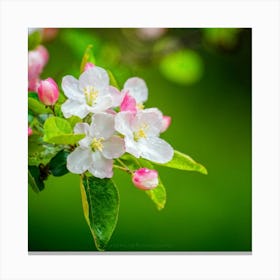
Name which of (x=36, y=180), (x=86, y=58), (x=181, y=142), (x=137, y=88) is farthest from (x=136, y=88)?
(x=181, y=142)

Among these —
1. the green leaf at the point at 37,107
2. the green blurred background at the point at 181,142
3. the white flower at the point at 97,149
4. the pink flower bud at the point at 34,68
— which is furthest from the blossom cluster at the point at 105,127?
the green blurred background at the point at 181,142

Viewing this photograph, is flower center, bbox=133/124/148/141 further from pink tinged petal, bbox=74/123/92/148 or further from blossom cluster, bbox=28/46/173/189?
pink tinged petal, bbox=74/123/92/148

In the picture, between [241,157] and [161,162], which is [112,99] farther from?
[241,157]

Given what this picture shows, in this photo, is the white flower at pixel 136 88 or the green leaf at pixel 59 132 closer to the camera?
the green leaf at pixel 59 132

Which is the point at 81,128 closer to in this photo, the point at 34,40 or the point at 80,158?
the point at 80,158

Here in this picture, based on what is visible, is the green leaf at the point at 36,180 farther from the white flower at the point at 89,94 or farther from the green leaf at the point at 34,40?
the green leaf at the point at 34,40
